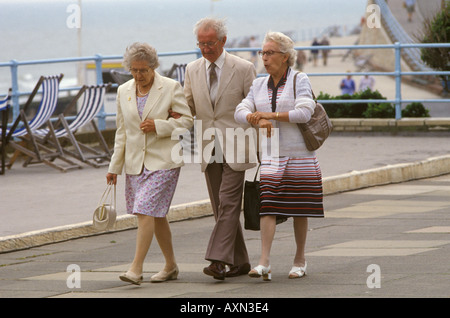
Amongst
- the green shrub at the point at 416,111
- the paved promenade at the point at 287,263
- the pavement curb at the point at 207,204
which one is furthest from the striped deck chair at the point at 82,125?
the green shrub at the point at 416,111

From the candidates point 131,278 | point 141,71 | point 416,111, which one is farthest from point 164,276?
point 416,111

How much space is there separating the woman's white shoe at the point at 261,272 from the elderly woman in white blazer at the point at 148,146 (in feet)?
2.26

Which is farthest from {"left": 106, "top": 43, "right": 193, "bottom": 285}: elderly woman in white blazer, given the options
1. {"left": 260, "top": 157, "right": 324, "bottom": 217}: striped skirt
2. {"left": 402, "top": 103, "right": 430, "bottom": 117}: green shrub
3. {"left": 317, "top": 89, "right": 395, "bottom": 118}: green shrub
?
{"left": 402, "top": 103, "right": 430, "bottom": 117}: green shrub

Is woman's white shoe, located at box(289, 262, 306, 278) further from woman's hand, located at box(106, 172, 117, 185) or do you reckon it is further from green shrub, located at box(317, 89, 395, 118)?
green shrub, located at box(317, 89, 395, 118)

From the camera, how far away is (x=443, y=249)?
329 inches

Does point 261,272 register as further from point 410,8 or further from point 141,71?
point 410,8

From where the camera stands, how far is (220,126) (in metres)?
7.46

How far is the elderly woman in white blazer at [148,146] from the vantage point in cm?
723

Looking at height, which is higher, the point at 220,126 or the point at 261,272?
the point at 220,126

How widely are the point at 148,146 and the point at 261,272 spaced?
1159mm

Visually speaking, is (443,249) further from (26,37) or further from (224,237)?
(26,37)

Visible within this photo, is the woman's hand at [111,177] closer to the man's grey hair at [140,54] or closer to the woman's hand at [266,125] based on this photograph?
the man's grey hair at [140,54]

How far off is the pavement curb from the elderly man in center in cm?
237
